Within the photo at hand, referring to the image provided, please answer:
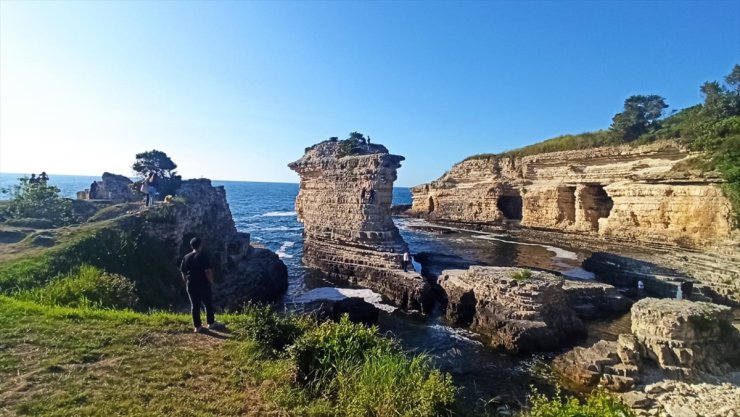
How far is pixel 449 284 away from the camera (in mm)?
16109

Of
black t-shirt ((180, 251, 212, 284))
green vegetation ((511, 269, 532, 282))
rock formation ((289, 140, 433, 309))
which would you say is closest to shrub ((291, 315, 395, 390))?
black t-shirt ((180, 251, 212, 284))

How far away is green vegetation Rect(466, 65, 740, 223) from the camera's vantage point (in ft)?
67.4

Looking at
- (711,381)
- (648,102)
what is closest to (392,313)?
(711,381)

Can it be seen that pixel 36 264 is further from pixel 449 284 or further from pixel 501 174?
pixel 501 174

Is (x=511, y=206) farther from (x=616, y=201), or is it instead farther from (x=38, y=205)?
(x=38, y=205)

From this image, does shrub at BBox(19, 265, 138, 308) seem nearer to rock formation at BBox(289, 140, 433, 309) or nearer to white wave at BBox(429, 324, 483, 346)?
white wave at BBox(429, 324, 483, 346)

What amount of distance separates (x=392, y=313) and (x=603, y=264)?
13754 millimetres

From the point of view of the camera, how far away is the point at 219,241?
1730 cm

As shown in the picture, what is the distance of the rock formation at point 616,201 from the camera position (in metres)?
20.2

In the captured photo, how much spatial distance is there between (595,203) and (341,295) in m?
25.0

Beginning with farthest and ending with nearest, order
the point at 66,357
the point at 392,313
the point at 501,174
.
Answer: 1. the point at 501,174
2. the point at 392,313
3. the point at 66,357

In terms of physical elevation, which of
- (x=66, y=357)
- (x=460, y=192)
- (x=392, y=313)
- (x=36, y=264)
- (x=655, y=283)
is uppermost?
(x=460, y=192)

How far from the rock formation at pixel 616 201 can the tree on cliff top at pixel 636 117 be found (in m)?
3.86

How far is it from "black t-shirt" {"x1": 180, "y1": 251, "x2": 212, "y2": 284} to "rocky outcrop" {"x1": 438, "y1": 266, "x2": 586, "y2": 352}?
9218 millimetres
